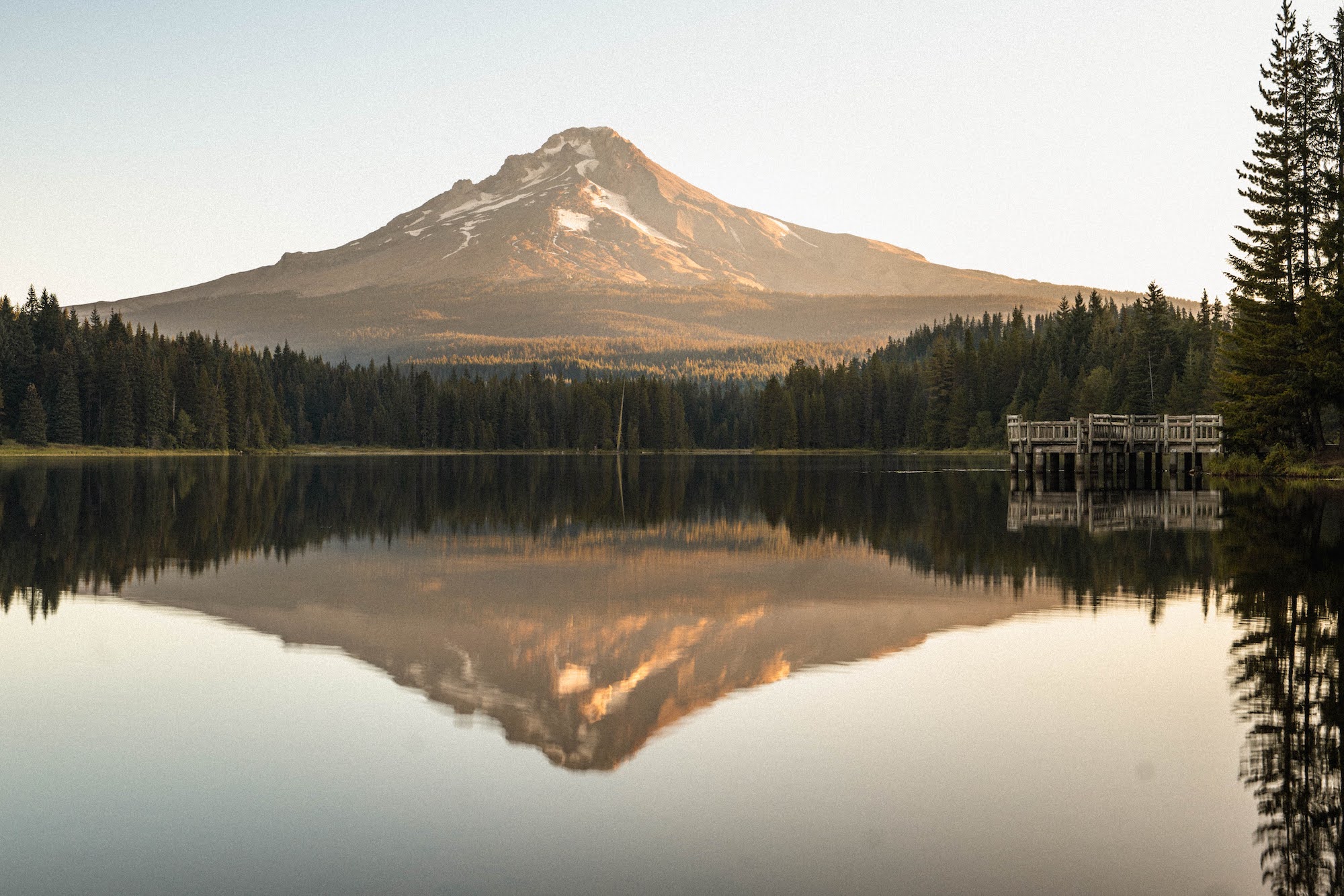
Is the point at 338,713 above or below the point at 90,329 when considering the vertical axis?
below

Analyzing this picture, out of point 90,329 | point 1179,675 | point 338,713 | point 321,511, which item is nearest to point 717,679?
point 338,713

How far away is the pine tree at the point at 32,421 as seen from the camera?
129 metres

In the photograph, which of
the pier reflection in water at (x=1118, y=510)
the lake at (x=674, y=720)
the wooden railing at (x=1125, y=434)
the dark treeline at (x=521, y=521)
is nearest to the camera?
the lake at (x=674, y=720)

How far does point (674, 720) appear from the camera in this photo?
12.1 metres

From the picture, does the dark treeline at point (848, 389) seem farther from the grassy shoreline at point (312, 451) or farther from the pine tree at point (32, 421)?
the grassy shoreline at point (312, 451)

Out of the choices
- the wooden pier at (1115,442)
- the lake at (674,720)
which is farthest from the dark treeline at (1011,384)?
the lake at (674,720)

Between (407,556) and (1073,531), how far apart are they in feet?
56.2

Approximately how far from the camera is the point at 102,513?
1537 inches

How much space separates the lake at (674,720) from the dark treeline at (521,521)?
378 mm

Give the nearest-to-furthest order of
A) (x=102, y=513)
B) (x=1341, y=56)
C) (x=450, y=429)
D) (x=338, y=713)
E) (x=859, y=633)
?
(x=338, y=713) < (x=859, y=633) < (x=102, y=513) < (x=1341, y=56) < (x=450, y=429)

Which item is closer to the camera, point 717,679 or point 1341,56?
point 717,679

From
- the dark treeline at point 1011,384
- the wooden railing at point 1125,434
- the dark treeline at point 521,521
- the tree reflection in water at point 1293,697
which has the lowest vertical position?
the dark treeline at point 521,521

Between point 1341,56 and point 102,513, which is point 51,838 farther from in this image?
point 1341,56

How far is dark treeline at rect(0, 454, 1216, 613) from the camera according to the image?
80.5 ft
